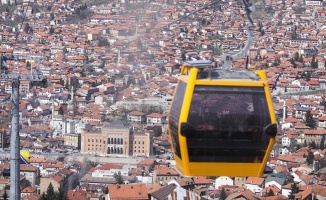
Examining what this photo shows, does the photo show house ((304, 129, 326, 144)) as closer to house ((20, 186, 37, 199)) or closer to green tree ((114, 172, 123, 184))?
green tree ((114, 172, 123, 184))

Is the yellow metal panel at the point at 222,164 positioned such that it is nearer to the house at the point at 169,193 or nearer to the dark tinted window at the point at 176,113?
the dark tinted window at the point at 176,113

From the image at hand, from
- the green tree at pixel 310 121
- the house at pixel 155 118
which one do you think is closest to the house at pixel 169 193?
the house at pixel 155 118

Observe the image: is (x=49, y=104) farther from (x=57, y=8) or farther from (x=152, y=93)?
(x=57, y=8)

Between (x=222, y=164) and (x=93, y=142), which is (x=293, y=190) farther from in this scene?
(x=222, y=164)

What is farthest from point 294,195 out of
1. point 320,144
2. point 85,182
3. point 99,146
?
point 99,146

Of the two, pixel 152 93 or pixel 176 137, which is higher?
pixel 176 137

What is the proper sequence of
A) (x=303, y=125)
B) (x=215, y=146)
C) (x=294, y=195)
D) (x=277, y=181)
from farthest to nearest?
(x=303, y=125), (x=277, y=181), (x=294, y=195), (x=215, y=146)

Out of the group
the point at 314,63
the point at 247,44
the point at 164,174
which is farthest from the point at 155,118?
the point at 247,44

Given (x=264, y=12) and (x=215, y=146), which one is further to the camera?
(x=264, y=12)
